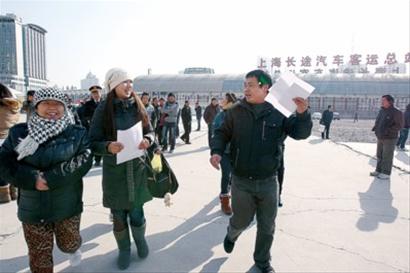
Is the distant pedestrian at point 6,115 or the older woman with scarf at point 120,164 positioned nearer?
the older woman with scarf at point 120,164

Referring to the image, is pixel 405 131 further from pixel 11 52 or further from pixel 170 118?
pixel 11 52

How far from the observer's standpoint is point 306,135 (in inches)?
101

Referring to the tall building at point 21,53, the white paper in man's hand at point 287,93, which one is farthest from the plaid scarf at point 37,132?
the tall building at point 21,53

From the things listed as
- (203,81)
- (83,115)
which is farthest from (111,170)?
(203,81)

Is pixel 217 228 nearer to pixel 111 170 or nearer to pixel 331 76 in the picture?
pixel 111 170

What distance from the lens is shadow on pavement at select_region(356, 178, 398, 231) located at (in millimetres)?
4031

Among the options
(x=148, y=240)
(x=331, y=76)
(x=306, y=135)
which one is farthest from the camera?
(x=331, y=76)

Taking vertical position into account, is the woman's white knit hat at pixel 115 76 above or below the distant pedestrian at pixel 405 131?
above

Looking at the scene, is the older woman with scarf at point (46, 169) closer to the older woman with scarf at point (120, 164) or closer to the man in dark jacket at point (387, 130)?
the older woman with scarf at point (120, 164)

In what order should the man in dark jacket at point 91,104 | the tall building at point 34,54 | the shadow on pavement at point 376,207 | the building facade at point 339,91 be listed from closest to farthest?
the shadow on pavement at point 376,207
the man in dark jacket at point 91,104
the building facade at point 339,91
the tall building at point 34,54

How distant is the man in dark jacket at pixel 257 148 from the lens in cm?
260

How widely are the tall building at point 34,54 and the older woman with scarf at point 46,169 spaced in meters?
86.6

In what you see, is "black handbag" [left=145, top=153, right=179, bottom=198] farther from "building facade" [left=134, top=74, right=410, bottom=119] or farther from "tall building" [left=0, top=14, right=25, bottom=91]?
"tall building" [left=0, top=14, right=25, bottom=91]

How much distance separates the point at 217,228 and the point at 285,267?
1.03 m
